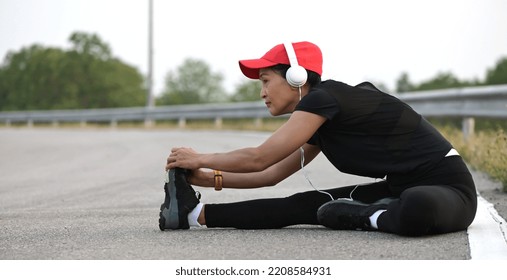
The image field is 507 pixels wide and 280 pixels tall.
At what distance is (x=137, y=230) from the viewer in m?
5.37

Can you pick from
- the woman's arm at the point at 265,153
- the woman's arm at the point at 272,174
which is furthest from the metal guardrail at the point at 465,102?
the woman's arm at the point at 265,153

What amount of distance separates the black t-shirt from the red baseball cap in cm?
16

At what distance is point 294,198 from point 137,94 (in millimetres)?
51490

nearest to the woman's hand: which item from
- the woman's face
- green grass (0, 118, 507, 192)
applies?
the woman's face

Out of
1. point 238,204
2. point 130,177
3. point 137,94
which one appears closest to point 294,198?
point 238,204

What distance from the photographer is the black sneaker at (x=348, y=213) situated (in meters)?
5.08

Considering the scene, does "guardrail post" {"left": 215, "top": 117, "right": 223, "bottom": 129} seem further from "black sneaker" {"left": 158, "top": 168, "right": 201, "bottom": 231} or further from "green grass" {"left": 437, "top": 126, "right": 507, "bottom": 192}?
"black sneaker" {"left": 158, "top": 168, "right": 201, "bottom": 231}

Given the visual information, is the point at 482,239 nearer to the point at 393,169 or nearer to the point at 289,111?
the point at 393,169

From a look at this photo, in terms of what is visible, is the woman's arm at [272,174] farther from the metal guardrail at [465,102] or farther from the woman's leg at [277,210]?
the metal guardrail at [465,102]

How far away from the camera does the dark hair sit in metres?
5.06

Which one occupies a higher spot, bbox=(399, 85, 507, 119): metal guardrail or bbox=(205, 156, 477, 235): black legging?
bbox=(399, 85, 507, 119): metal guardrail

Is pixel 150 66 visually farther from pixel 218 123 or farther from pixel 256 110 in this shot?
pixel 256 110

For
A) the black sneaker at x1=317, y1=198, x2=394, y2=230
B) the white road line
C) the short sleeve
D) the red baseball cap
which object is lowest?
the white road line
